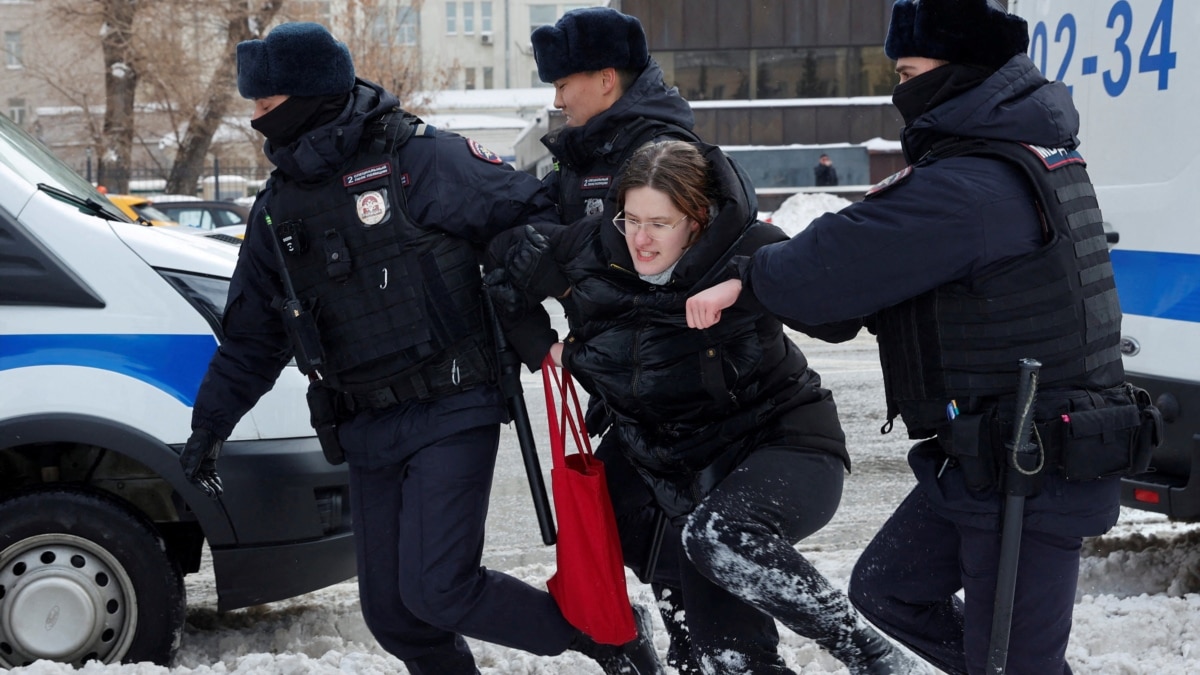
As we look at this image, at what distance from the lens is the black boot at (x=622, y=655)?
11.4 ft

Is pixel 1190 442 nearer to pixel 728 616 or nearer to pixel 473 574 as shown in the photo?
pixel 728 616

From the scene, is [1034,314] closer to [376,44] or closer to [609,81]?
[609,81]

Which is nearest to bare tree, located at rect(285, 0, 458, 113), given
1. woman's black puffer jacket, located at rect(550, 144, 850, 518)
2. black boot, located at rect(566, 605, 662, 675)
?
black boot, located at rect(566, 605, 662, 675)

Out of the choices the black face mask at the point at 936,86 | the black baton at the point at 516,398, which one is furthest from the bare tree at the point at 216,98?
the black face mask at the point at 936,86

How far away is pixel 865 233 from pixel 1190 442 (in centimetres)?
218

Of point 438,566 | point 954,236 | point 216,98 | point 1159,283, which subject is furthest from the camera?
point 216,98

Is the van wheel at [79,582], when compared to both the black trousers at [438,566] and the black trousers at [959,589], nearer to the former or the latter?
the black trousers at [438,566]

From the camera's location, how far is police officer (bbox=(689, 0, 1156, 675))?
2557mm

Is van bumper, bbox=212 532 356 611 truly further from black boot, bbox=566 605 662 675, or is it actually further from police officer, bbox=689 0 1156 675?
police officer, bbox=689 0 1156 675

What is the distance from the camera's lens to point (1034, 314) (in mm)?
2580

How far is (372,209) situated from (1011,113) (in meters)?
1.64

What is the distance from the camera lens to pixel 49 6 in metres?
26.2

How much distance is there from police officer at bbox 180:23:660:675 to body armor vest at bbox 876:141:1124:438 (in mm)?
1200

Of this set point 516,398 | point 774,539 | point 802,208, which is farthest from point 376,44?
point 774,539
